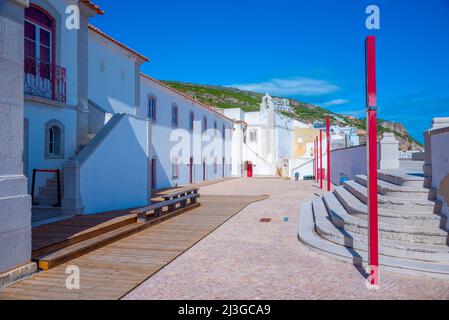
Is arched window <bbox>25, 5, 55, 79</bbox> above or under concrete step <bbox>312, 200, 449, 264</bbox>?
above

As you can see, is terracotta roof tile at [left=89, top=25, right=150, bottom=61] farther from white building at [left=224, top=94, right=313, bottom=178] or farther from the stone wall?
white building at [left=224, top=94, right=313, bottom=178]

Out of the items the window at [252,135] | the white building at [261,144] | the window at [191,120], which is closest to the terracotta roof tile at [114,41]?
the window at [191,120]

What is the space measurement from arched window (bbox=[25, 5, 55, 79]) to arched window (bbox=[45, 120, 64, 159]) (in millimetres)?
1423

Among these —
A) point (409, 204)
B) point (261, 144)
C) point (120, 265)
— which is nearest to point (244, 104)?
point (261, 144)

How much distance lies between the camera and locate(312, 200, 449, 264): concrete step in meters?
5.41

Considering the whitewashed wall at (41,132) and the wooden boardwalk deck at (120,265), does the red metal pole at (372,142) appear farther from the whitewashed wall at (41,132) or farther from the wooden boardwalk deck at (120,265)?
the whitewashed wall at (41,132)

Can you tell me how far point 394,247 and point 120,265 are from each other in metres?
4.43

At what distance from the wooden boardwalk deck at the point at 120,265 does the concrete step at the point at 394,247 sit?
2825 millimetres

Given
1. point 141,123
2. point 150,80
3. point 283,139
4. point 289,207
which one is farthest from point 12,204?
point 283,139

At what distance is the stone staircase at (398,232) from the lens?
5367mm

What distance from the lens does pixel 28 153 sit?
9.59 m

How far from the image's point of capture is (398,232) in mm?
6047

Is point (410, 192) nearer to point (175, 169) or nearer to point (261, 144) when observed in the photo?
point (175, 169)

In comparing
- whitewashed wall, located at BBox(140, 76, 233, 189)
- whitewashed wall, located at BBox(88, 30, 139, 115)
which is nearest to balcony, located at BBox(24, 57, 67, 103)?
whitewashed wall, located at BBox(88, 30, 139, 115)
